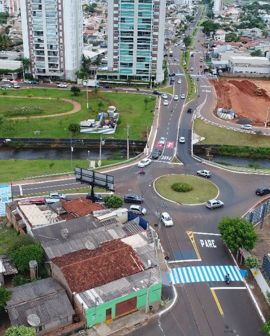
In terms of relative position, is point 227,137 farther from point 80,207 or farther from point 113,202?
point 80,207

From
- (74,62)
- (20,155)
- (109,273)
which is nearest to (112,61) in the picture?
(74,62)

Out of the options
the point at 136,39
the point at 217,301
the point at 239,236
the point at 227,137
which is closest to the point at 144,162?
the point at 227,137

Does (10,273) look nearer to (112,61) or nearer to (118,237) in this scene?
(118,237)

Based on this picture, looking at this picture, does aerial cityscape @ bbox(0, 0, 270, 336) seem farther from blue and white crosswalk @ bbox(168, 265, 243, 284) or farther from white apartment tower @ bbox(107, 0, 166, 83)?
white apartment tower @ bbox(107, 0, 166, 83)

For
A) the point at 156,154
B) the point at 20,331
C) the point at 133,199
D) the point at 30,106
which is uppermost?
the point at 30,106

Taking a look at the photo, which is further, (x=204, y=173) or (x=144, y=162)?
(x=144, y=162)

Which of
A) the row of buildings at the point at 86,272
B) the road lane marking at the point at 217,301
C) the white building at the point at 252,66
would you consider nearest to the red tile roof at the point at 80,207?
the row of buildings at the point at 86,272
